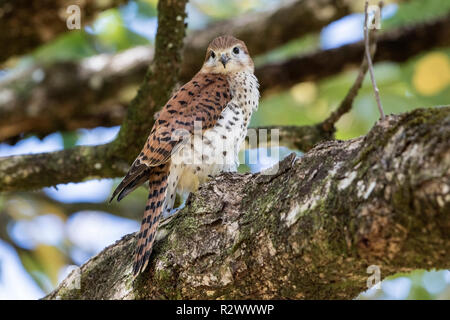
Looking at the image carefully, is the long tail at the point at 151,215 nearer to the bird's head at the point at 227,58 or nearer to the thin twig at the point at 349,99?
the bird's head at the point at 227,58

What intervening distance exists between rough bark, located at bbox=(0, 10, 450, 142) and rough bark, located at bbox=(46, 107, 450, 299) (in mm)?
4254

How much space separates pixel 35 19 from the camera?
283 inches

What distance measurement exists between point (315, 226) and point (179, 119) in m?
2.39

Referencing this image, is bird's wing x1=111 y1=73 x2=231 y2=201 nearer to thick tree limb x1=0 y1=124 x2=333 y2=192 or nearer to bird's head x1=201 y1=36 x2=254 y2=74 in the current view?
bird's head x1=201 y1=36 x2=254 y2=74

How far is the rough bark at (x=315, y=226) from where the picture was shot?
240cm

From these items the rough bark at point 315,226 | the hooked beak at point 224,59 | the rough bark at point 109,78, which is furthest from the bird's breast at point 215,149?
the rough bark at point 109,78

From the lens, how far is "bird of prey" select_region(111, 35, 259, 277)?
14.9 ft

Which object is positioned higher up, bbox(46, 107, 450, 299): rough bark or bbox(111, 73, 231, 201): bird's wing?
bbox(111, 73, 231, 201): bird's wing

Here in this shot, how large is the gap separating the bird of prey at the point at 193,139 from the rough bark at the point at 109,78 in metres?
2.46

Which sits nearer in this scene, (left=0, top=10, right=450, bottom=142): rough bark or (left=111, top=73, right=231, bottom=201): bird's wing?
(left=111, top=73, right=231, bottom=201): bird's wing

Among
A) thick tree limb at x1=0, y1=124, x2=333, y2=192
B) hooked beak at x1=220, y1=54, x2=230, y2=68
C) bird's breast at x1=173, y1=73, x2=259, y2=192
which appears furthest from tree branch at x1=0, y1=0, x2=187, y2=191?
bird's breast at x1=173, y1=73, x2=259, y2=192

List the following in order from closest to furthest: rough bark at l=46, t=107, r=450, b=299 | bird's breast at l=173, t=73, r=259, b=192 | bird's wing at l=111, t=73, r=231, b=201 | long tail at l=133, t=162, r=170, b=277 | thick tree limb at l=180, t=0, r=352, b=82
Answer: rough bark at l=46, t=107, r=450, b=299, long tail at l=133, t=162, r=170, b=277, bird's wing at l=111, t=73, r=231, b=201, bird's breast at l=173, t=73, r=259, b=192, thick tree limb at l=180, t=0, r=352, b=82

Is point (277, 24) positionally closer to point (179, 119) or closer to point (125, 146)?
point (125, 146)
